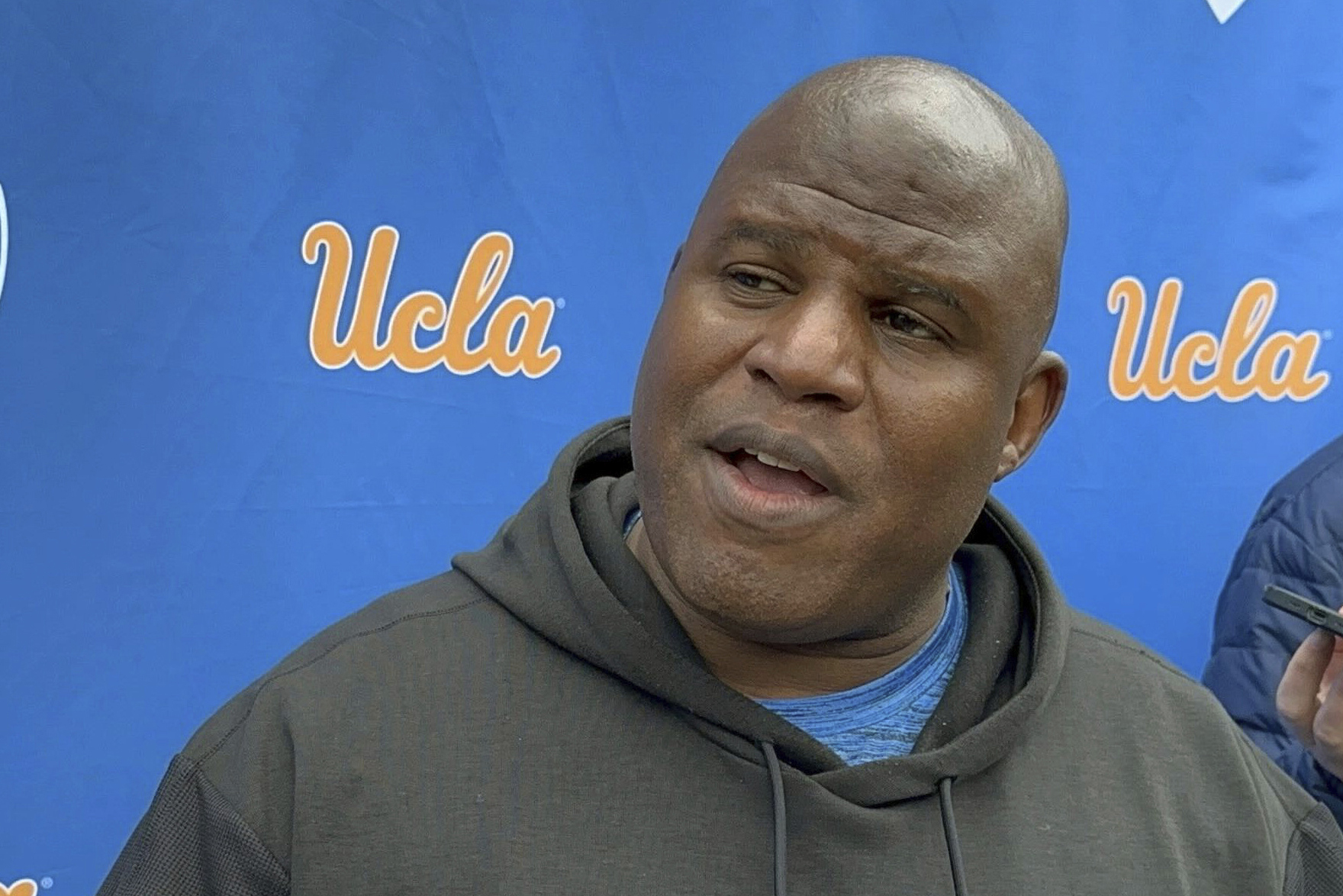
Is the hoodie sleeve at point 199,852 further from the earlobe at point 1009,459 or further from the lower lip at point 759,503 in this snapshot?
the earlobe at point 1009,459

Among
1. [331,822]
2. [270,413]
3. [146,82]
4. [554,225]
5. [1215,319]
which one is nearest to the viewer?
[331,822]

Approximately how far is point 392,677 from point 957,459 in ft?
1.70

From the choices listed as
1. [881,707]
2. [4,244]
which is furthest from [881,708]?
[4,244]

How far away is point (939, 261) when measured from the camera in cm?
123

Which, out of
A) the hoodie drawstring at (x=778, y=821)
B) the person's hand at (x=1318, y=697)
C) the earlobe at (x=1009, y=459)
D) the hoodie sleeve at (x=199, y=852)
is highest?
the earlobe at (x=1009, y=459)

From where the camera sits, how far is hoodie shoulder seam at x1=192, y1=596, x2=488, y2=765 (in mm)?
1197

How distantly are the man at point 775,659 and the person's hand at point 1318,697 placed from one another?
239mm

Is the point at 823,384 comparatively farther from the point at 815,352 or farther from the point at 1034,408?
the point at 1034,408

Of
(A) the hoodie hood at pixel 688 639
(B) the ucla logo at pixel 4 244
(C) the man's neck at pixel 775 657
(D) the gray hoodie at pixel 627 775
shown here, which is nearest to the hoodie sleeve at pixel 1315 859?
(D) the gray hoodie at pixel 627 775

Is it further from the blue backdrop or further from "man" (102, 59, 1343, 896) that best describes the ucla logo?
"man" (102, 59, 1343, 896)

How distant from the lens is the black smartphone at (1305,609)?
140 centimetres

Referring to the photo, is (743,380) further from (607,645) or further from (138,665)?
(138,665)

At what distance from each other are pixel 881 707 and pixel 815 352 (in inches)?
14.9

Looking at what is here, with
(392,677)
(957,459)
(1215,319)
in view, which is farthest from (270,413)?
(1215,319)
